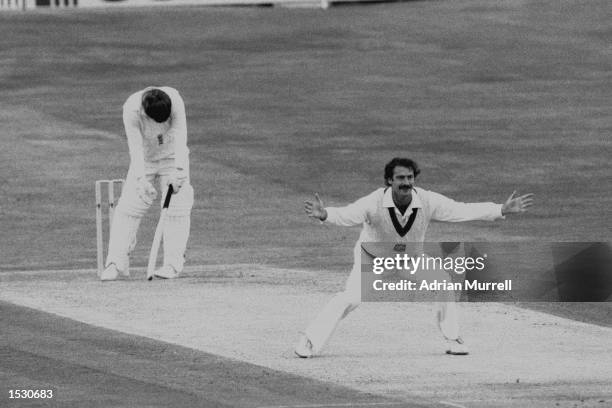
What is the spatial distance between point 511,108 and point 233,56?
27.5 feet

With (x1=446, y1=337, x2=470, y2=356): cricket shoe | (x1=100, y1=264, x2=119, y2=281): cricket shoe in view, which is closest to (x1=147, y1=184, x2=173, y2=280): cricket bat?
(x1=100, y1=264, x2=119, y2=281): cricket shoe

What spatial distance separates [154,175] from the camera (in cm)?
1966

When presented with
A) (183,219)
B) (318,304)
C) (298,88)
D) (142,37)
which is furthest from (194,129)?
(318,304)

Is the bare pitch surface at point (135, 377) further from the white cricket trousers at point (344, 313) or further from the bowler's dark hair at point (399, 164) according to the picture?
the bowler's dark hair at point (399, 164)

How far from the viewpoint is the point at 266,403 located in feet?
39.8

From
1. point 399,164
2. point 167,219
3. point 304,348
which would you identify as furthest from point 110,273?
point 399,164

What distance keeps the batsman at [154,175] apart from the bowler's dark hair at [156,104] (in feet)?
0.04

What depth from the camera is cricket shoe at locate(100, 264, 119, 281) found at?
64.1 feet

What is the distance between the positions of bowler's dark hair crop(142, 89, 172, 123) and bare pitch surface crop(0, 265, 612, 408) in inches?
76.7

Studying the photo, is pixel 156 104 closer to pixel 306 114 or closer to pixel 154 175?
pixel 154 175

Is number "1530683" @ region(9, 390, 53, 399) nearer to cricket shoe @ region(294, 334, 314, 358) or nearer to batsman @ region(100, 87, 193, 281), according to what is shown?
cricket shoe @ region(294, 334, 314, 358)

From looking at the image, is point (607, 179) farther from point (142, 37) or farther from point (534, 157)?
point (142, 37)

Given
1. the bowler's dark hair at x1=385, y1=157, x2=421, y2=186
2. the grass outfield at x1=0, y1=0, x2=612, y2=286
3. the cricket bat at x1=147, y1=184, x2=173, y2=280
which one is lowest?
the bowler's dark hair at x1=385, y1=157, x2=421, y2=186

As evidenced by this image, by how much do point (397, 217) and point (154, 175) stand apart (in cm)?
620
